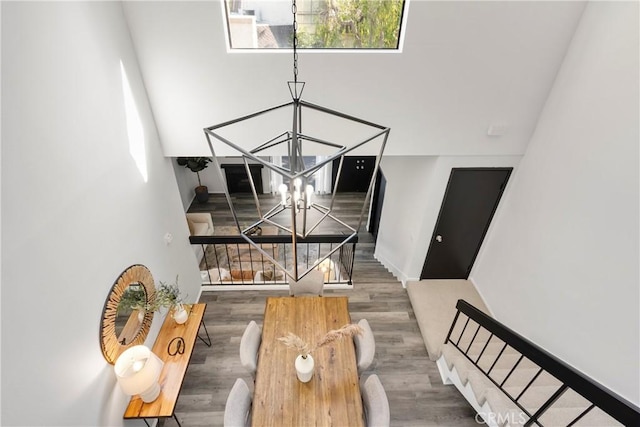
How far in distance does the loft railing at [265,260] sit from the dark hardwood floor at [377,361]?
1.25ft

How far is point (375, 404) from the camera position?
8.24 feet

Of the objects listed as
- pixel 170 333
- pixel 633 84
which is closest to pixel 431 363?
pixel 170 333

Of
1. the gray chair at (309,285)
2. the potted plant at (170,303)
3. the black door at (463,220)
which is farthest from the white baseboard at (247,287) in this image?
the black door at (463,220)

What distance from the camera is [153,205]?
10.9ft

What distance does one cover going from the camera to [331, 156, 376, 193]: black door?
29.4ft

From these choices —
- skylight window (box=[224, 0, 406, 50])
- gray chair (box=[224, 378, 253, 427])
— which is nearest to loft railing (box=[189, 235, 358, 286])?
gray chair (box=[224, 378, 253, 427])

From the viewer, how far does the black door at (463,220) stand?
159 inches

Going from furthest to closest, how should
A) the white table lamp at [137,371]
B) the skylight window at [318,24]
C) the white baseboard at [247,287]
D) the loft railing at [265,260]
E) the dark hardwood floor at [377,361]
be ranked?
the white baseboard at [247,287] → the loft railing at [265,260] → the dark hardwood floor at [377,361] → the skylight window at [318,24] → the white table lamp at [137,371]

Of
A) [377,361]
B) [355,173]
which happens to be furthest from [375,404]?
[355,173]

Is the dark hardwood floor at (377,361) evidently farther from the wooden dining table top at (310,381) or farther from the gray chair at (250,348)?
the wooden dining table top at (310,381)

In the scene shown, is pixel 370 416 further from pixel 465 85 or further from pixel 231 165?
pixel 231 165

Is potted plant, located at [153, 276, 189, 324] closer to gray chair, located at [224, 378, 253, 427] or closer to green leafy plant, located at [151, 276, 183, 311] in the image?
green leafy plant, located at [151, 276, 183, 311]

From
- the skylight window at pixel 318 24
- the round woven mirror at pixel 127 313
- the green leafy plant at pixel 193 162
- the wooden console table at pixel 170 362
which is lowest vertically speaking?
the green leafy plant at pixel 193 162

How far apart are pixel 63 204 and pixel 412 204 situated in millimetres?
4244
